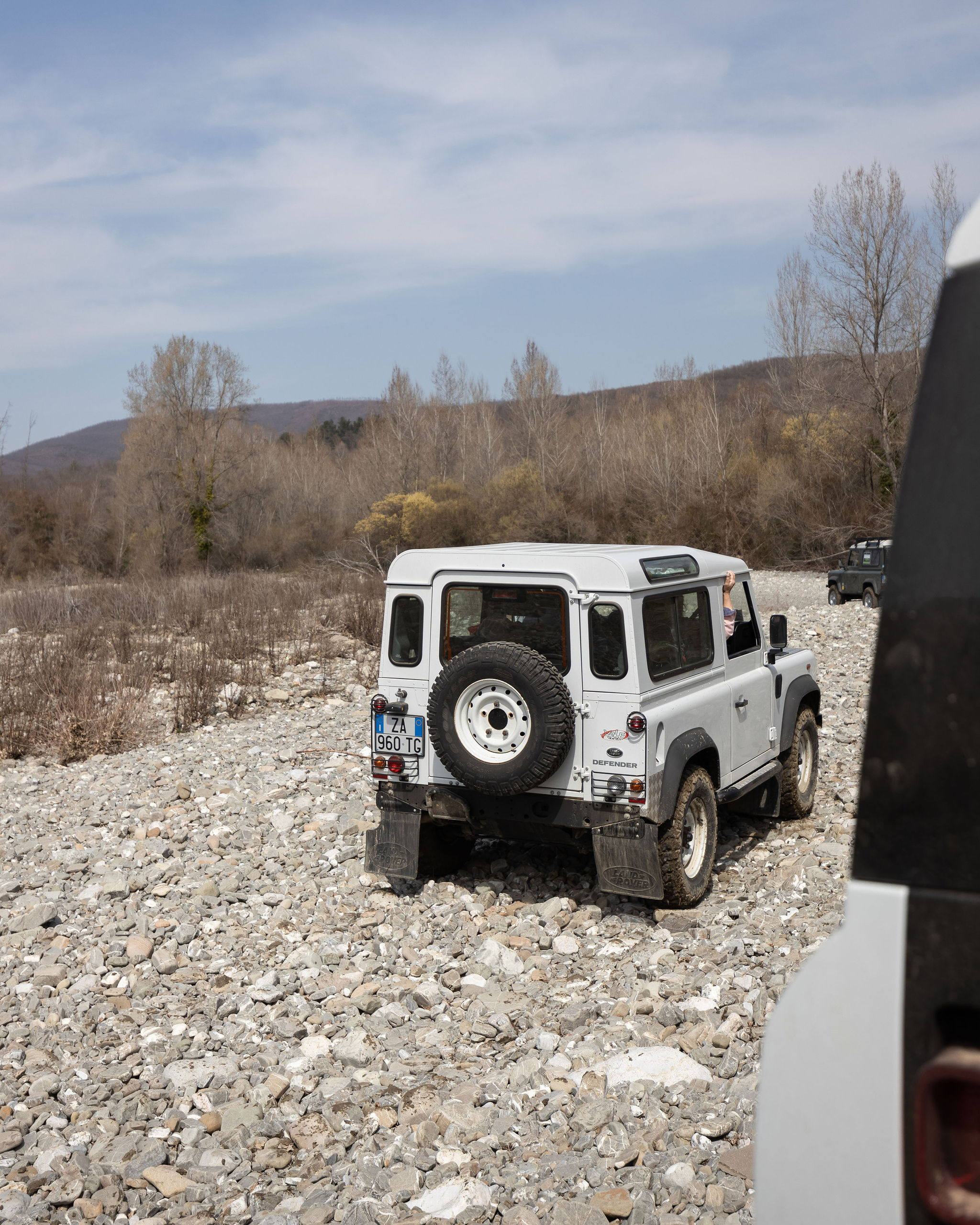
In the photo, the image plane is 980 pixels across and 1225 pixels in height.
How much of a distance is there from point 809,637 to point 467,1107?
15820mm

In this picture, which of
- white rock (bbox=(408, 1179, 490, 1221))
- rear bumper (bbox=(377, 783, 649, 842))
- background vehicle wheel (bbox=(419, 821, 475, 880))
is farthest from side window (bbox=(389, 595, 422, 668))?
white rock (bbox=(408, 1179, 490, 1221))

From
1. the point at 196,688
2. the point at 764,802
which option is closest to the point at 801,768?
the point at 764,802

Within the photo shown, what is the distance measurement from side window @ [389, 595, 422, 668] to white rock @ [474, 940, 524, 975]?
1887 mm

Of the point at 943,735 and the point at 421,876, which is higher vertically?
the point at 943,735

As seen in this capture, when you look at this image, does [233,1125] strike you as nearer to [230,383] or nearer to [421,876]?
[421,876]

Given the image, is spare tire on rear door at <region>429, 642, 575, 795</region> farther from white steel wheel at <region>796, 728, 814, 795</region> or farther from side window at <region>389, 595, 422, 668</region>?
white steel wheel at <region>796, 728, 814, 795</region>

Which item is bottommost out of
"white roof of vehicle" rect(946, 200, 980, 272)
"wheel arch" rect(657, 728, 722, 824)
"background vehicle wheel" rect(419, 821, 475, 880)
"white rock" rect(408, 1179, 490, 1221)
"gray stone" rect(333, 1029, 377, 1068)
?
"gray stone" rect(333, 1029, 377, 1068)

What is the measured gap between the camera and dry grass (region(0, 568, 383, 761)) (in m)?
12.5

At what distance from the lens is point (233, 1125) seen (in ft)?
14.4

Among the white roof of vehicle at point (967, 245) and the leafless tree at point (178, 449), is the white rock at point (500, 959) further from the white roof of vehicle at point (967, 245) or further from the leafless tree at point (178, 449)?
the leafless tree at point (178, 449)

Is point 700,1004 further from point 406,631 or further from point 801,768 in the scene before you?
point 801,768

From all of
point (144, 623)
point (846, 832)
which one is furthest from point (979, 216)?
point (144, 623)

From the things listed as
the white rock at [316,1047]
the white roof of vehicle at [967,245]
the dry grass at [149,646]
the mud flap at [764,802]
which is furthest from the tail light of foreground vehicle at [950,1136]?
the dry grass at [149,646]

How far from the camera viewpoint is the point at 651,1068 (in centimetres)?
465
